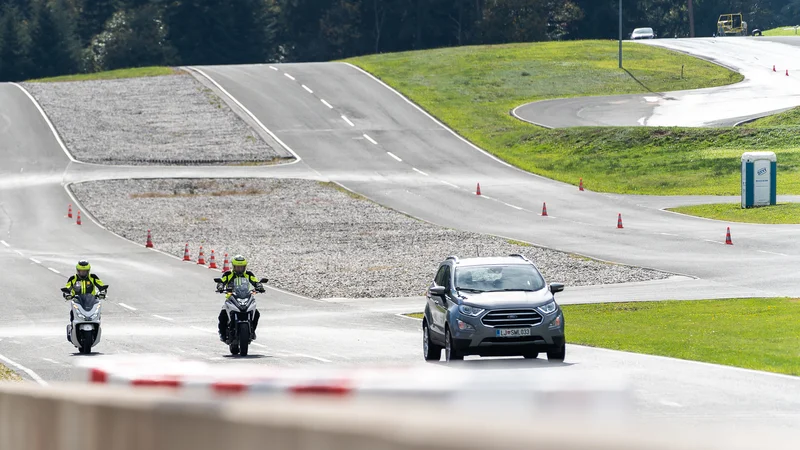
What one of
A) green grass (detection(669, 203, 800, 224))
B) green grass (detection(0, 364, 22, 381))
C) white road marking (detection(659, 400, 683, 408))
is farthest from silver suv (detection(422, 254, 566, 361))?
green grass (detection(669, 203, 800, 224))

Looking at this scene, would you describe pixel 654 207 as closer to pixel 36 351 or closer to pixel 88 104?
pixel 36 351

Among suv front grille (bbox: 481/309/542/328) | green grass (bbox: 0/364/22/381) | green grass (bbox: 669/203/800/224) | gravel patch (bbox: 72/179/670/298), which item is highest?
suv front grille (bbox: 481/309/542/328)

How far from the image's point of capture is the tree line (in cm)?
11950

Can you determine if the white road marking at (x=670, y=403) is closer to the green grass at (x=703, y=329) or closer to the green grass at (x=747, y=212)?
the green grass at (x=703, y=329)

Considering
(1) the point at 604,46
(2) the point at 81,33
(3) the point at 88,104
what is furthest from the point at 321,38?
(3) the point at 88,104

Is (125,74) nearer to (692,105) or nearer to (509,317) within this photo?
(692,105)

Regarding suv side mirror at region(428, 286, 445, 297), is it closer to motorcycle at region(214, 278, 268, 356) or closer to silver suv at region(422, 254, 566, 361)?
silver suv at region(422, 254, 566, 361)

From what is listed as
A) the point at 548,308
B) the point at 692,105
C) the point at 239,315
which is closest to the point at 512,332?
the point at 548,308

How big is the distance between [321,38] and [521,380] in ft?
431

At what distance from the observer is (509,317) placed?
66.9ft

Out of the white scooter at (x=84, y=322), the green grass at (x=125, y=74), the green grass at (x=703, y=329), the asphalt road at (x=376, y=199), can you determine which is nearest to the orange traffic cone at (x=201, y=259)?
the asphalt road at (x=376, y=199)

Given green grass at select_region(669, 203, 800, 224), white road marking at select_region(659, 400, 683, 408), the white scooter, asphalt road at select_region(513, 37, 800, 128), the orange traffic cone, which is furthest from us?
asphalt road at select_region(513, 37, 800, 128)

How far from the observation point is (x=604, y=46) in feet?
320

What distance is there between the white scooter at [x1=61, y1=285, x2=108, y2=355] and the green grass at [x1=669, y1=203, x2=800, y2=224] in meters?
29.4
